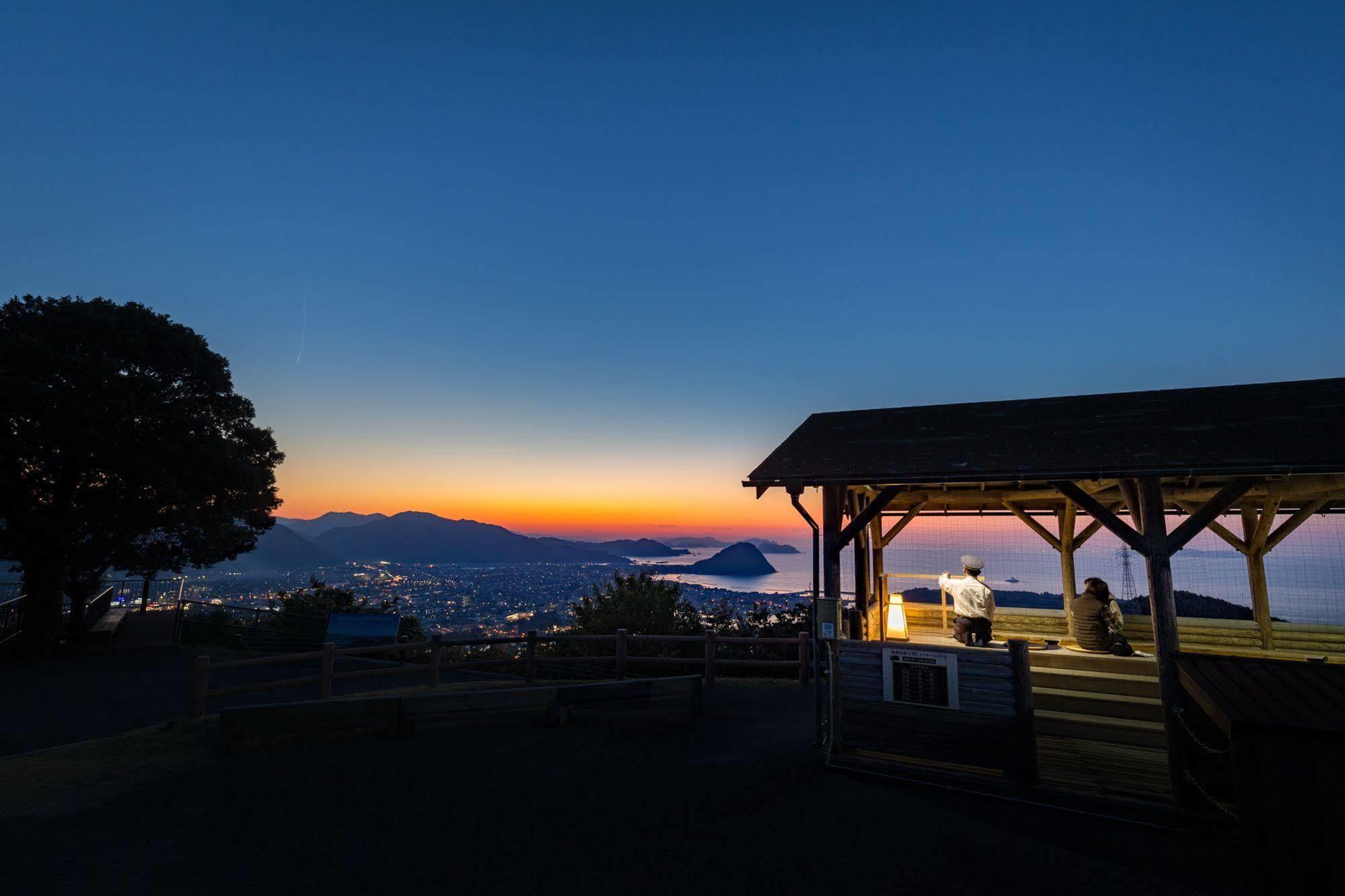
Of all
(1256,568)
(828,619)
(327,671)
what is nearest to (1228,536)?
(1256,568)

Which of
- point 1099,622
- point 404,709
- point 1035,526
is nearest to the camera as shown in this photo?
point 404,709

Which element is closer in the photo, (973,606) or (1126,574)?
(973,606)

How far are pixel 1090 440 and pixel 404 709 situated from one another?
10.2 meters

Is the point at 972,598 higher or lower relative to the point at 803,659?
higher

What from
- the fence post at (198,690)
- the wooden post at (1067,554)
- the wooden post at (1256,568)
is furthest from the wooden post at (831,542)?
the fence post at (198,690)

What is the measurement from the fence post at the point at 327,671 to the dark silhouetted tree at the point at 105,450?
29.9ft

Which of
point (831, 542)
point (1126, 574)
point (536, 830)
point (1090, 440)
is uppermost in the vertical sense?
point (1090, 440)

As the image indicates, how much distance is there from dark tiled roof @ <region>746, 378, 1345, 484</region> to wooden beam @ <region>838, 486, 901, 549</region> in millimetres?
451

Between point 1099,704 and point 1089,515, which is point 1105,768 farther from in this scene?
point 1089,515

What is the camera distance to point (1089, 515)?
8.90 metres

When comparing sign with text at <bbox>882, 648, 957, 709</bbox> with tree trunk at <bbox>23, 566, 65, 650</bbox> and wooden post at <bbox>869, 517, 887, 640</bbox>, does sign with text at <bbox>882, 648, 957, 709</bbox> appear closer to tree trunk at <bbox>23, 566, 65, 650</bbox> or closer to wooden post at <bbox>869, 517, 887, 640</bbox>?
wooden post at <bbox>869, 517, 887, 640</bbox>

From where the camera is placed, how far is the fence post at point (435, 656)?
468 inches

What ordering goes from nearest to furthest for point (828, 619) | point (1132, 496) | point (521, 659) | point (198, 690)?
point (1132, 496) < point (828, 619) < point (198, 690) < point (521, 659)

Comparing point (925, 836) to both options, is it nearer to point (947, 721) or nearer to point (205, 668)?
point (947, 721)
